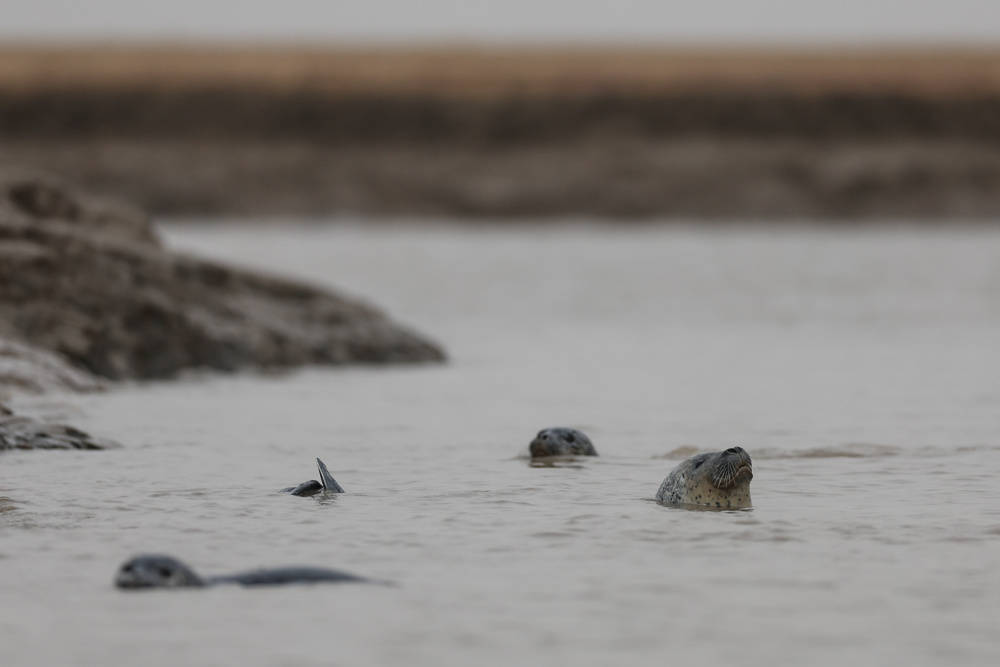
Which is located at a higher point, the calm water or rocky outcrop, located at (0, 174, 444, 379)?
rocky outcrop, located at (0, 174, 444, 379)

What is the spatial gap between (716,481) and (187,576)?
2.67 metres

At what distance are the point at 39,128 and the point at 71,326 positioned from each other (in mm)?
61631

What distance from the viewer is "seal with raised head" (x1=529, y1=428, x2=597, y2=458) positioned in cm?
992

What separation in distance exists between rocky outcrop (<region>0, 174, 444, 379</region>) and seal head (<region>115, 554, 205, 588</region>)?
7.24 metres

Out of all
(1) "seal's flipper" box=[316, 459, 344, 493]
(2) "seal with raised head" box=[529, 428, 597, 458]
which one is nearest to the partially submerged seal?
(1) "seal's flipper" box=[316, 459, 344, 493]

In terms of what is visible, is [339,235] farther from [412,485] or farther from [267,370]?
[412,485]

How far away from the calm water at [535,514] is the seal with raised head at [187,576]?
0.24 ft

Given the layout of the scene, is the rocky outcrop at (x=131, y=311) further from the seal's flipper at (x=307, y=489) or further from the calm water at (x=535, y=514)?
the seal's flipper at (x=307, y=489)

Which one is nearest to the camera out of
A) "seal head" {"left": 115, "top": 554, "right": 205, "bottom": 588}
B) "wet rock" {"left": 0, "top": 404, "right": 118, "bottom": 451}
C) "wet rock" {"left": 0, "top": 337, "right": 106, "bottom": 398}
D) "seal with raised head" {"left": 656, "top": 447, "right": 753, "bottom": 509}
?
"seal head" {"left": 115, "top": 554, "right": 205, "bottom": 588}

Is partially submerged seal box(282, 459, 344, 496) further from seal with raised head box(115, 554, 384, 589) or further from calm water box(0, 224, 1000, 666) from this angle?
seal with raised head box(115, 554, 384, 589)

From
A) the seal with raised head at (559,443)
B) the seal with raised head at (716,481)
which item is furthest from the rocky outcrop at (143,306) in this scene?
the seal with raised head at (716,481)

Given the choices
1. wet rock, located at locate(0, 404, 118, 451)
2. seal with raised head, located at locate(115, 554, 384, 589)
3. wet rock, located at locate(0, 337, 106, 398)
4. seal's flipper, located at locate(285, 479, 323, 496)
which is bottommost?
seal with raised head, located at locate(115, 554, 384, 589)

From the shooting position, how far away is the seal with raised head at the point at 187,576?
656 cm

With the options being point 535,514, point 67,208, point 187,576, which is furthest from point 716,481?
point 67,208
